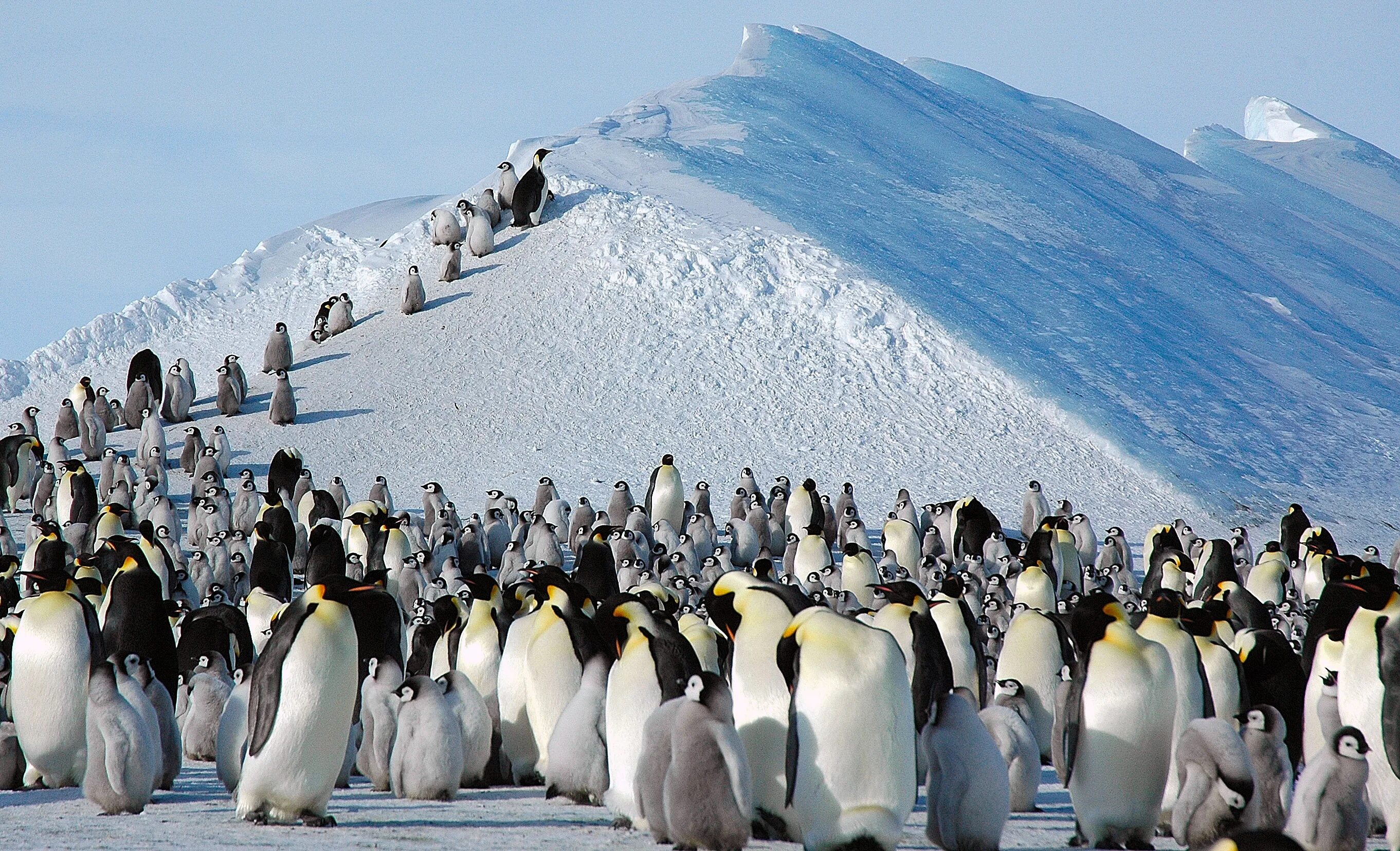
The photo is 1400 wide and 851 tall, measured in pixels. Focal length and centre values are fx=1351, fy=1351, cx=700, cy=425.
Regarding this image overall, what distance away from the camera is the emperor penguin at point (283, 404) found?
1947 cm

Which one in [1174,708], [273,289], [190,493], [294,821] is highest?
[273,289]

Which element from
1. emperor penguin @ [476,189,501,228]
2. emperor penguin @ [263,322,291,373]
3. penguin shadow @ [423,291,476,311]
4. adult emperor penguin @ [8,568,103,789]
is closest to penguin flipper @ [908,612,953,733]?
adult emperor penguin @ [8,568,103,789]

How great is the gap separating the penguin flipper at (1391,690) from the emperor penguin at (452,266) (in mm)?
21965

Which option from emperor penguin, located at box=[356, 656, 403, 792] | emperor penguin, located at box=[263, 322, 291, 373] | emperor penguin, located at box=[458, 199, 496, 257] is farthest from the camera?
emperor penguin, located at box=[458, 199, 496, 257]

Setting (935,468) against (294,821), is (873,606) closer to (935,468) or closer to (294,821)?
(294,821)

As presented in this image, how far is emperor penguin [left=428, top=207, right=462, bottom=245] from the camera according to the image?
88.9 ft

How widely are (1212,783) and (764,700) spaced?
1.63 metres

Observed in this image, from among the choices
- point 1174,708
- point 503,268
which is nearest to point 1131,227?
point 503,268

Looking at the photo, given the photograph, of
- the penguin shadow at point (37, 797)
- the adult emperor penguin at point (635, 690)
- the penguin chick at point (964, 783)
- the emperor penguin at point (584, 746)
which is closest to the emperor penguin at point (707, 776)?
the adult emperor penguin at point (635, 690)

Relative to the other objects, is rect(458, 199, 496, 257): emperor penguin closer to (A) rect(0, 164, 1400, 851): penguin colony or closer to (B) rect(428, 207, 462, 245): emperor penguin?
(B) rect(428, 207, 462, 245): emperor penguin

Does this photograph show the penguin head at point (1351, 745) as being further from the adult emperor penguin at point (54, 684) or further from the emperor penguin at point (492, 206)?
the emperor penguin at point (492, 206)

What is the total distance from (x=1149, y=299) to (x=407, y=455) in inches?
678

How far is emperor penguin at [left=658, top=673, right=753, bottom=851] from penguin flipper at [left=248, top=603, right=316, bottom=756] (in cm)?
161

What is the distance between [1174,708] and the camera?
17.6ft
